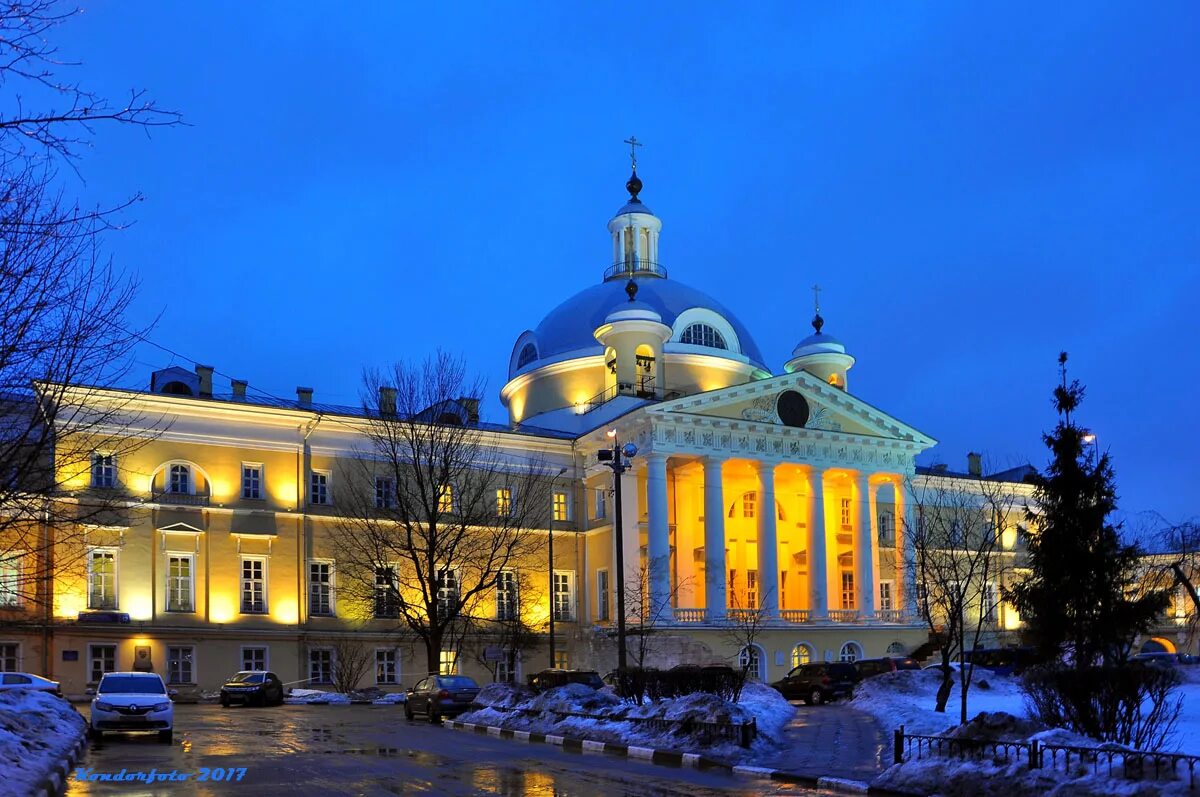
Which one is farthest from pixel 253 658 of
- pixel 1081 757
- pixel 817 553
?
pixel 1081 757

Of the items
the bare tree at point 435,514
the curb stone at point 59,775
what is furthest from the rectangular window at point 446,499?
the curb stone at point 59,775

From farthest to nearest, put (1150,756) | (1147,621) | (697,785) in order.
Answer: (1147,621)
(697,785)
(1150,756)

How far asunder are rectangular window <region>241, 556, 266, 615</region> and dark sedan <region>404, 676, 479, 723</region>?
52.2ft

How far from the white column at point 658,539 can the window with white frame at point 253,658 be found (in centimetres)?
1519

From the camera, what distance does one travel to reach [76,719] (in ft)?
83.1

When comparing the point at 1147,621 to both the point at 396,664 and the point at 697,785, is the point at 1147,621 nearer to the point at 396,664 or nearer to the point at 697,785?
the point at 697,785

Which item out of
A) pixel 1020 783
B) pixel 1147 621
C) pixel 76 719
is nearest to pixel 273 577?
pixel 76 719

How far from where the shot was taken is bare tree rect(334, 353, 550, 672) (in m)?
44.8

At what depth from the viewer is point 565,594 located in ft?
182

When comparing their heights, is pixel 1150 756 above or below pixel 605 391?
below

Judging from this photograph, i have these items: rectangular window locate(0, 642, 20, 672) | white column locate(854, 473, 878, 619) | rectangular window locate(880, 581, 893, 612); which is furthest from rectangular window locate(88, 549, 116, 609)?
rectangular window locate(880, 581, 893, 612)

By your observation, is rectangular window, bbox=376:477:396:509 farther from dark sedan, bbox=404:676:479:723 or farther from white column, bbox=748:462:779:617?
dark sedan, bbox=404:676:479:723

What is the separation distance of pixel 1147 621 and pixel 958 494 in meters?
29.9

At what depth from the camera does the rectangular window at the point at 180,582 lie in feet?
152
